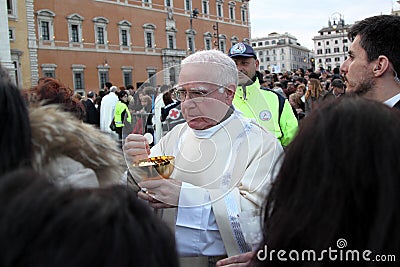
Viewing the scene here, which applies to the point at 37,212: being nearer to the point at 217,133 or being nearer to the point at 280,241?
the point at 280,241

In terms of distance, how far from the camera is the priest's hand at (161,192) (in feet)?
6.51

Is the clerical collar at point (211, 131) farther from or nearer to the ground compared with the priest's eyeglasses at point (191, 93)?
nearer to the ground

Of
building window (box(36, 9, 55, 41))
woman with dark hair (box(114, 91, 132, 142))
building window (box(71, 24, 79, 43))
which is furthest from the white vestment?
building window (box(71, 24, 79, 43))

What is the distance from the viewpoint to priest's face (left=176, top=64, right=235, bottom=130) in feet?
7.30

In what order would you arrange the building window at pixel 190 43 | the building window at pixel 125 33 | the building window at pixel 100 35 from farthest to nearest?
the building window at pixel 190 43
the building window at pixel 125 33
the building window at pixel 100 35

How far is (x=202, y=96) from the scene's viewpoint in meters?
2.24

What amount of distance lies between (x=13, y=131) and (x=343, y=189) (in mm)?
814

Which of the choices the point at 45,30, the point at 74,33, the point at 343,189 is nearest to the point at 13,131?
the point at 343,189

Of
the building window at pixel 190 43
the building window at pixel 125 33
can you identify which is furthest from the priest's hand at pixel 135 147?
the building window at pixel 190 43

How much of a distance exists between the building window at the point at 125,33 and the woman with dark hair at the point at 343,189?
1609 inches

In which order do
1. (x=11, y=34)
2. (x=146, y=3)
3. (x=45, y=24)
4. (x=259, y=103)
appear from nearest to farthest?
(x=259, y=103) < (x=11, y=34) < (x=45, y=24) < (x=146, y=3)

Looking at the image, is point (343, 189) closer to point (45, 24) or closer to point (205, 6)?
point (45, 24)

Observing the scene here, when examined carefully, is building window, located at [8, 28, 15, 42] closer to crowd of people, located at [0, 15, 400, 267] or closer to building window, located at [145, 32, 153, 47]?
building window, located at [145, 32, 153, 47]

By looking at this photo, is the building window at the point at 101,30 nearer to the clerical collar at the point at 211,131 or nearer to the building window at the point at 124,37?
the building window at the point at 124,37
